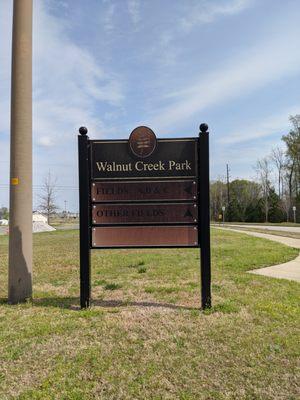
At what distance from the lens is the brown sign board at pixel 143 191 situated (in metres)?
5.52

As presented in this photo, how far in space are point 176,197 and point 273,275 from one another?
3.75 m

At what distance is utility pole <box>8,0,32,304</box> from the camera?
5.75 metres

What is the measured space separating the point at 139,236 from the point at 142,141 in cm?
132

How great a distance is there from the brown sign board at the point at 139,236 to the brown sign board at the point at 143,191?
0.41 m

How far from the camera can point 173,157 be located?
18.0 ft

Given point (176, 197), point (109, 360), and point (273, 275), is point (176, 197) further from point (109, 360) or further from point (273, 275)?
point (273, 275)

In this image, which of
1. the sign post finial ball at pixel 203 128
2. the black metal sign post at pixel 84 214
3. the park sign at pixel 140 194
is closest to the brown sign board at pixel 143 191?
the park sign at pixel 140 194

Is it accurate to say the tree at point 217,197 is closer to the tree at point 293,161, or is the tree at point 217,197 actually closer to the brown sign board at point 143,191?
the tree at point 293,161

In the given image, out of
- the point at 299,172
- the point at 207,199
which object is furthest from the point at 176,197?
the point at 299,172

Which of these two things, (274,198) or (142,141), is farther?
(274,198)

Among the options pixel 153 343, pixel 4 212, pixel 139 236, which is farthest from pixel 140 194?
pixel 4 212

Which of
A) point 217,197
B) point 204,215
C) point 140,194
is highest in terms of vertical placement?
point 217,197

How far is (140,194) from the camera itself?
18.2 feet

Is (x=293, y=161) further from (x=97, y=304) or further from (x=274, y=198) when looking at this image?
(x=97, y=304)
